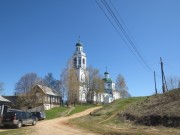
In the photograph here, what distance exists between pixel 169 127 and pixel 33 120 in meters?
16.1

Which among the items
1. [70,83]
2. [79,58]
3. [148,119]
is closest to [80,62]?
[79,58]

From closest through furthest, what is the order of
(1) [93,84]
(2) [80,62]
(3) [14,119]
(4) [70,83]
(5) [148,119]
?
(3) [14,119], (5) [148,119], (4) [70,83], (1) [93,84], (2) [80,62]

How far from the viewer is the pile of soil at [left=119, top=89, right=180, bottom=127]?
3135cm

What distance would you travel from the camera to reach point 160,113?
3350 cm

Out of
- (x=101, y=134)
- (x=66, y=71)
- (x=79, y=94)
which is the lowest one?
(x=101, y=134)

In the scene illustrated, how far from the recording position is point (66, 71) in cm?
7956

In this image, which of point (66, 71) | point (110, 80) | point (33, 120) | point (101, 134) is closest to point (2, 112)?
point (33, 120)

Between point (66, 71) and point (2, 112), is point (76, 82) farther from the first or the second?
point (2, 112)

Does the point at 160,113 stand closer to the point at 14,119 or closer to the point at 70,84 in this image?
the point at 14,119

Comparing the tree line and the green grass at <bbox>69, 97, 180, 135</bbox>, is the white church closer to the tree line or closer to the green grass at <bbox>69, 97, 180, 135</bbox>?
the tree line

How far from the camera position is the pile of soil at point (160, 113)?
31.4 metres

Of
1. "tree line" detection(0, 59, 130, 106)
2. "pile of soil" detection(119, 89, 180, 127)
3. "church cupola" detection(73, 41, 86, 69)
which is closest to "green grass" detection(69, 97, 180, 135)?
"pile of soil" detection(119, 89, 180, 127)

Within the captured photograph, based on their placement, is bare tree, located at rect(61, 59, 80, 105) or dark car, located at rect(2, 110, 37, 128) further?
bare tree, located at rect(61, 59, 80, 105)

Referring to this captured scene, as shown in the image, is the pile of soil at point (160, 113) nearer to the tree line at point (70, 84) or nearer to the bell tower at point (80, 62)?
the tree line at point (70, 84)
